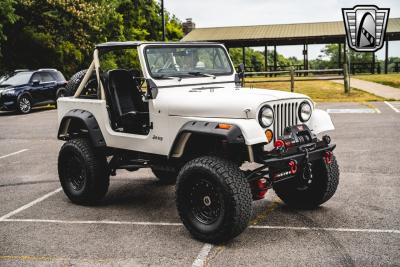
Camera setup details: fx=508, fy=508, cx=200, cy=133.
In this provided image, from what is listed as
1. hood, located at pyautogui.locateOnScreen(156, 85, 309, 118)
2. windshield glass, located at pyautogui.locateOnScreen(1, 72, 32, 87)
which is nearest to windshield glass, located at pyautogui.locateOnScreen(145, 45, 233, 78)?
hood, located at pyautogui.locateOnScreen(156, 85, 309, 118)

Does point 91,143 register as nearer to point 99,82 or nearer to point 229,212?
point 99,82

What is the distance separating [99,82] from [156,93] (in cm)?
105

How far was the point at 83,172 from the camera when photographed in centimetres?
640

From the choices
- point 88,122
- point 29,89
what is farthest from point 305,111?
point 29,89

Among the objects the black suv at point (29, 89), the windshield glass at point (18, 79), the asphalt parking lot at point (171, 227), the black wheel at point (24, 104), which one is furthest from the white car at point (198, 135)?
the windshield glass at point (18, 79)

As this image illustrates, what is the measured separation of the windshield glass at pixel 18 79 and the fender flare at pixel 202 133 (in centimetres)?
1617

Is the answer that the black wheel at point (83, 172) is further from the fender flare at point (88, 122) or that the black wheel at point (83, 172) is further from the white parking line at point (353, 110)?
the white parking line at point (353, 110)

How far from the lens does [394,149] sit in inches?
378

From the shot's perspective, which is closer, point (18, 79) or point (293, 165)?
point (293, 165)

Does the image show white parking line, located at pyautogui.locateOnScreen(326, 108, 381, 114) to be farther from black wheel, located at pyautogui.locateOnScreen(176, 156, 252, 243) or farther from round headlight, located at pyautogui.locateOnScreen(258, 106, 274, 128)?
black wheel, located at pyautogui.locateOnScreen(176, 156, 252, 243)

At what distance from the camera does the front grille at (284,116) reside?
5.08 meters

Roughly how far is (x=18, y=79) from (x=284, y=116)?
17.1 metres

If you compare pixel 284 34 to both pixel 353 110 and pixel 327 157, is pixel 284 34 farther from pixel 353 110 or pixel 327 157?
pixel 327 157

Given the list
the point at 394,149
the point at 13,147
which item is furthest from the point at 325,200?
the point at 13,147
